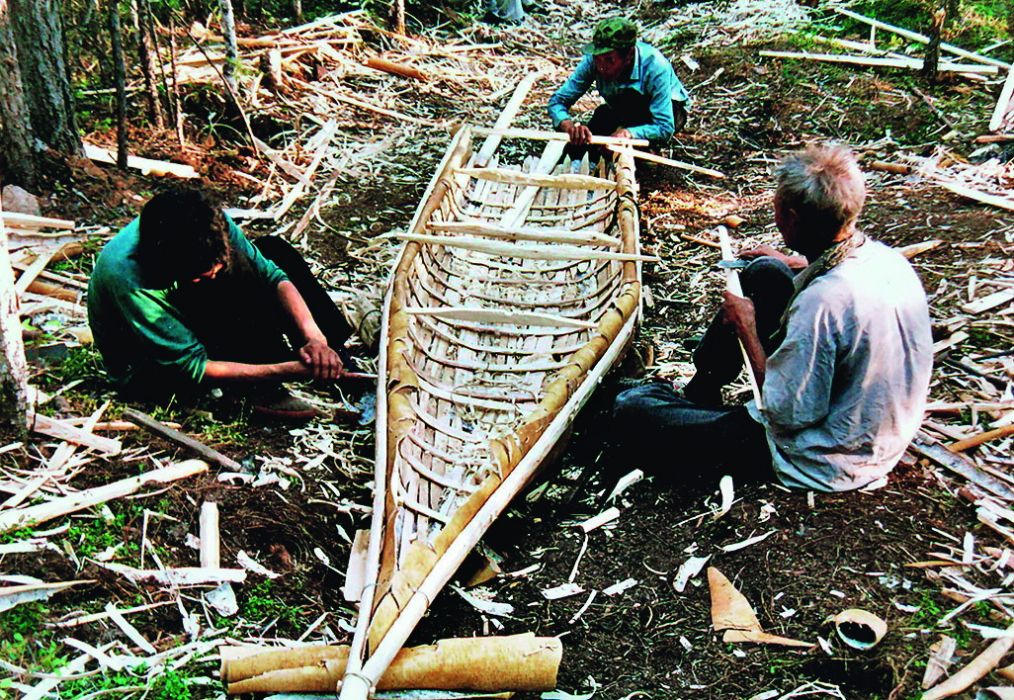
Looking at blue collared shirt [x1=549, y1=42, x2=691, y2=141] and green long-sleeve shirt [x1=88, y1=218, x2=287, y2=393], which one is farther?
blue collared shirt [x1=549, y1=42, x2=691, y2=141]

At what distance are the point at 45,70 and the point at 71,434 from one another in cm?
308

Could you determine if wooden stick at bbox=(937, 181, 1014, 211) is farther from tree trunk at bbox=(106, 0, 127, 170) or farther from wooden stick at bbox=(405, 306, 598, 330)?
tree trunk at bbox=(106, 0, 127, 170)

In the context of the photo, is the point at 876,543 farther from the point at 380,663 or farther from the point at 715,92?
the point at 715,92

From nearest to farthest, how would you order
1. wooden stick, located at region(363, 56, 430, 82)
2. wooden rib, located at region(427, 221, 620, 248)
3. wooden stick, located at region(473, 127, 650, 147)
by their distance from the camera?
wooden rib, located at region(427, 221, 620, 248) → wooden stick, located at region(473, 127, 650, 147) → wooden stick, located at region(363, 56, 430, 82)

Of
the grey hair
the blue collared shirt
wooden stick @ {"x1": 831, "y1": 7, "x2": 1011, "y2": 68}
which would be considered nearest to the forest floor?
the grey hair

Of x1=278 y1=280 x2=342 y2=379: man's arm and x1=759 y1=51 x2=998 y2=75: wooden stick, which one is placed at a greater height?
x1=759 y1=51 x2=998 y2=75: wooden stick

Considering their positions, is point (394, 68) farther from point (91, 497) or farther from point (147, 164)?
point (91, 497)

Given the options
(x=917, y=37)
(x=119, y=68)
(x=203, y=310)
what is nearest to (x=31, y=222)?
(x=119, y=68)

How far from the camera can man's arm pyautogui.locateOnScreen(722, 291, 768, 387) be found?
3699 millimetres

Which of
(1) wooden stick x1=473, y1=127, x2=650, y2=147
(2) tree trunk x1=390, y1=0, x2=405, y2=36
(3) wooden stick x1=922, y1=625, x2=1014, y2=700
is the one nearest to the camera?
(3) wooden stick x1=922, y1=625, x2=1014, y2=700

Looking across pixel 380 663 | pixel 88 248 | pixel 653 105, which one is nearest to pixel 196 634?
pixel 380 663

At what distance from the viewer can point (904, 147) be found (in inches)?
294

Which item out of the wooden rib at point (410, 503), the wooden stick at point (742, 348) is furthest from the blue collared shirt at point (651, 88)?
the wooden rib at point (410, 503)

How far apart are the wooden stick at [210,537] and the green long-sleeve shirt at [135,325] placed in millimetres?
644
